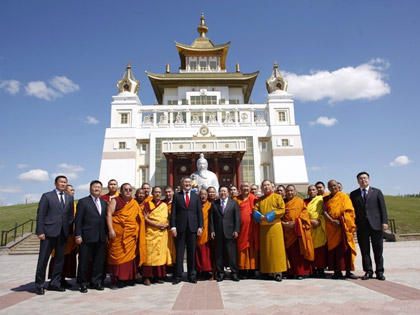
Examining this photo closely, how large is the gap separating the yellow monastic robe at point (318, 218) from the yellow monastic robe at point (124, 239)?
147 inches

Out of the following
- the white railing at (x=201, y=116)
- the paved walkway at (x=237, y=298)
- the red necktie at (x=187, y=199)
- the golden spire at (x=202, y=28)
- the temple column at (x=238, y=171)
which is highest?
the golden spire at (x=202, y=28)

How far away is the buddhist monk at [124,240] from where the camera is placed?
5539 mm

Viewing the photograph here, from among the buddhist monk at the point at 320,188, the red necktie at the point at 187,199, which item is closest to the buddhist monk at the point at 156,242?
the red necktie at the point at 187,199

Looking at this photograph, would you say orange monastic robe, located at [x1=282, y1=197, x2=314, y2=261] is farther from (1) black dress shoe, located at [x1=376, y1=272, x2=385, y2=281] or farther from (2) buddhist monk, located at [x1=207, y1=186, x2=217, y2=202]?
Result: (2) buddhist monk, located at [x1=207, y1=186, x2=217, y2=202]

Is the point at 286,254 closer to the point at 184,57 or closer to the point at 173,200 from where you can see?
the point at 173,200

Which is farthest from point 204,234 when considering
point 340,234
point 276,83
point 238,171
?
point 276,83

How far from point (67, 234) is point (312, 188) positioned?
5535 mm

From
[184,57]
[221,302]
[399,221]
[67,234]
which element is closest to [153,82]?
[184,57]

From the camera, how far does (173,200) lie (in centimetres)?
612

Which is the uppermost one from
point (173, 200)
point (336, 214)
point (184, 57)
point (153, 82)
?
point (184, 57)

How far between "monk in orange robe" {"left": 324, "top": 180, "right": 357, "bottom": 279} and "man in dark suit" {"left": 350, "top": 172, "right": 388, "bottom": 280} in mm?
205

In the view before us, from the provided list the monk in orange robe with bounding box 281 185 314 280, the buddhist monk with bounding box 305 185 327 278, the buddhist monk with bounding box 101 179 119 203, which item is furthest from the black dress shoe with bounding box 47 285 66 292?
the buddhist monk with bounding box 305 185 327 278

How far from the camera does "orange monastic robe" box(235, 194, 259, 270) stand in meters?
6.04

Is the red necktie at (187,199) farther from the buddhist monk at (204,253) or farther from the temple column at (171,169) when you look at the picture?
the temple column at (171,169)
